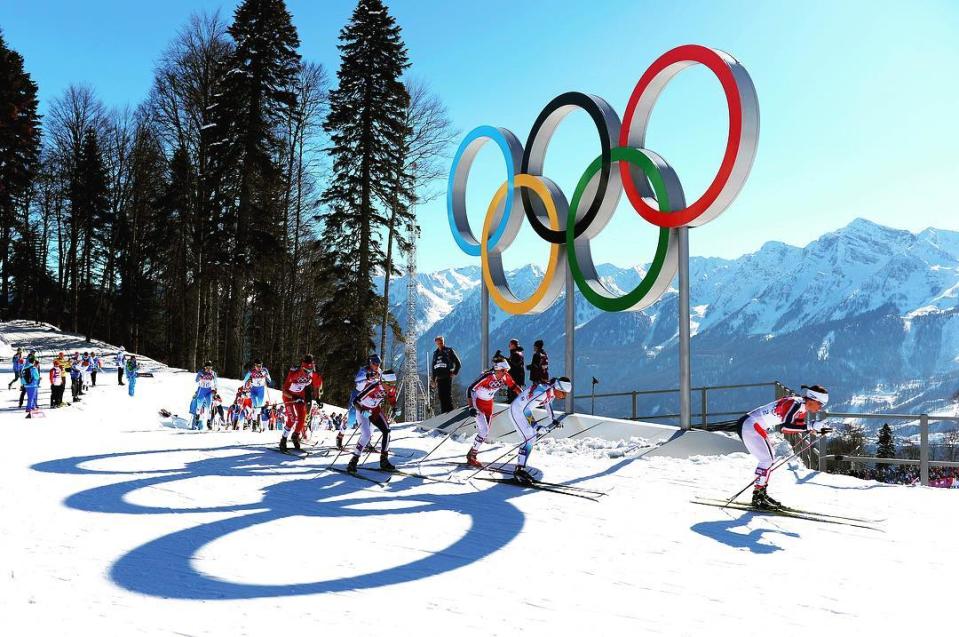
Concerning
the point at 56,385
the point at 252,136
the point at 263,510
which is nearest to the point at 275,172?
the point at 252,136

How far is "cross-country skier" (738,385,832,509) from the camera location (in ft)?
31.9

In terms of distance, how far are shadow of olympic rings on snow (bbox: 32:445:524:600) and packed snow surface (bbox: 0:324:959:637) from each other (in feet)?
0.11

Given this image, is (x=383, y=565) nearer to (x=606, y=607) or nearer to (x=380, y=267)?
(x=606, y=607)

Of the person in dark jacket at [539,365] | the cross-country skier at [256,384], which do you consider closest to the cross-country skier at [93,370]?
the cross-country skier at [256,384]

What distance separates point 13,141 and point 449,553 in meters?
45.5

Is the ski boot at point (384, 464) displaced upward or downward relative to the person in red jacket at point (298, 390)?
downward

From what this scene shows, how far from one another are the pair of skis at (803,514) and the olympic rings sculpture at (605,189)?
5779mm

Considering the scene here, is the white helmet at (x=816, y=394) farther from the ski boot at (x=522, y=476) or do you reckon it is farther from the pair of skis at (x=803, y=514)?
the ski boot at (x=522, y=476)

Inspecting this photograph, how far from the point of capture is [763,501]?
32.0ft

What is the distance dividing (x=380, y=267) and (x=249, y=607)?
25553mm

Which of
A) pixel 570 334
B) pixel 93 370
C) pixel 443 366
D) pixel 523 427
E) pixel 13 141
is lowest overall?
pixel 523 427

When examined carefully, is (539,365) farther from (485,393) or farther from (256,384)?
(256,384)

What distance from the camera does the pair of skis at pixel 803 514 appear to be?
906 cm

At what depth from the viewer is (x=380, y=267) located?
3073cm
